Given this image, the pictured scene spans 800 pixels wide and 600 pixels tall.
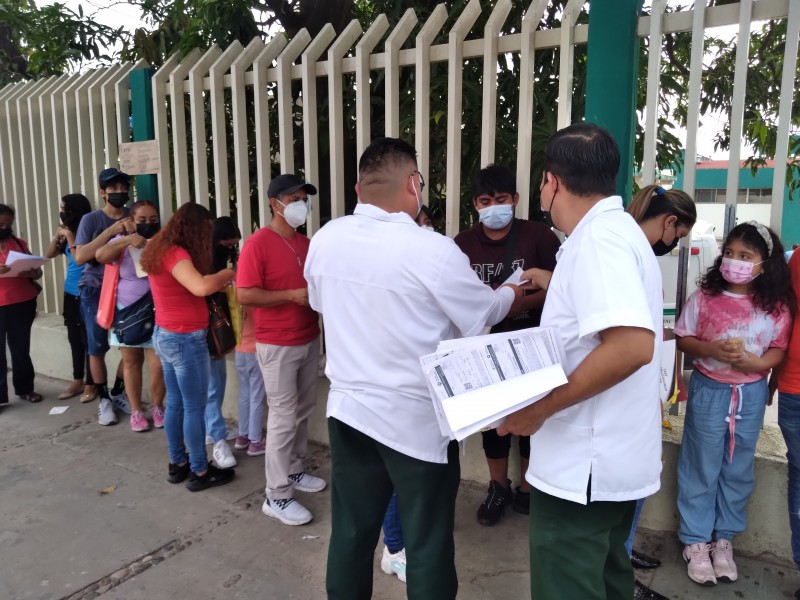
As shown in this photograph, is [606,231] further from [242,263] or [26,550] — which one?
[26,550]

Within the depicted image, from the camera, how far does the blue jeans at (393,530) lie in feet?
8.98

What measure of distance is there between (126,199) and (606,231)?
154 inches

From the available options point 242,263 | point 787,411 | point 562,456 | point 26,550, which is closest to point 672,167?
point 787,411

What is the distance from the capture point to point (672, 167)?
4066mm

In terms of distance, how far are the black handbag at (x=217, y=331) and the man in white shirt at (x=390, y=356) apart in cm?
163

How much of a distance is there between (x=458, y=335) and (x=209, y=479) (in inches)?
85.1

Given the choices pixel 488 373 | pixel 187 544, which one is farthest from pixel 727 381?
pixel 187 544

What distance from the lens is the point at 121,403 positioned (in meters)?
4.93

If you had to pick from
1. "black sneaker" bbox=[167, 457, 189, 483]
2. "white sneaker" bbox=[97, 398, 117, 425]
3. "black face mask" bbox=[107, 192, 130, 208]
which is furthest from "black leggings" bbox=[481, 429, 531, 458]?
"black face mask" bbox=[107, 192, 130, 208]

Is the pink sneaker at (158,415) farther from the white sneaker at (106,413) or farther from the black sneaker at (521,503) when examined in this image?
the black sneaker at (521,503)

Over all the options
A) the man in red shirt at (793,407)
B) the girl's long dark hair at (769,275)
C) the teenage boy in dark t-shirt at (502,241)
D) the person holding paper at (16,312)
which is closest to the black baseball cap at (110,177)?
the person holding paper at (16,312)

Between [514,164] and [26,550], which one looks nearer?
[26,550]

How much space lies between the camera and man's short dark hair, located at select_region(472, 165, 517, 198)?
2.96m

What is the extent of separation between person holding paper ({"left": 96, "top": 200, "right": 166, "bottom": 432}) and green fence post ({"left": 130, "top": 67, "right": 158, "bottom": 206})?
0.82 m
